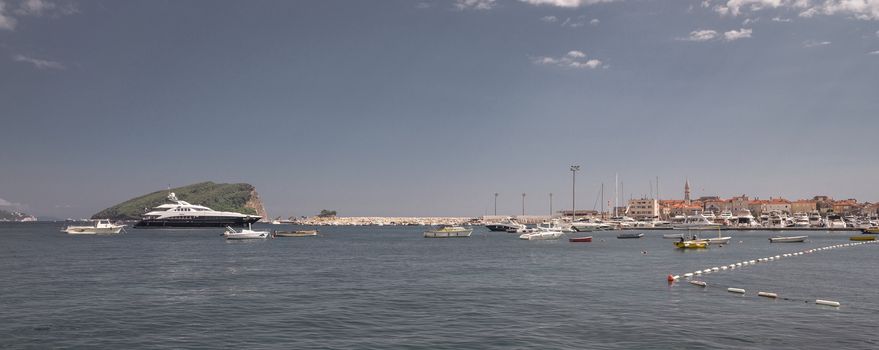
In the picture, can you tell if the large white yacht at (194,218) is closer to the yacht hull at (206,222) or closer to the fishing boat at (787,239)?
the yacht hull at (206,222)

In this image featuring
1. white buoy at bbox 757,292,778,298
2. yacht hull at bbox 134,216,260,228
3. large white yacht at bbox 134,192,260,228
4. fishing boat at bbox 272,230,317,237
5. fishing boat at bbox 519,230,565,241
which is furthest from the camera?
large white yacht at bbox 134,192,260,228

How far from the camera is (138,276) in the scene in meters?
50.4

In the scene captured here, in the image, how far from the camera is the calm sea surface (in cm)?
2547

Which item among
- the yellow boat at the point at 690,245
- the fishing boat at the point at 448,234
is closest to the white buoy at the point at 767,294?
the yellow boat at the point at 690,245

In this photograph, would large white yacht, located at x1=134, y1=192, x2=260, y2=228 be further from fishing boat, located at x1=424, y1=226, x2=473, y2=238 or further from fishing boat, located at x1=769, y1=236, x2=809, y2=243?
fishing boat, located at x1=769, y1=236, x2=809, y2=243

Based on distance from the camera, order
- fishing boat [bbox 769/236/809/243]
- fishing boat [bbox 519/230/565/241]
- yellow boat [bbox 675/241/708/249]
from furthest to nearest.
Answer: fishing boat [bbox 519/230/565/241] → fishing boat [bbox 769/236/809/243] → yellow boat [bbox 675/241/708/249]

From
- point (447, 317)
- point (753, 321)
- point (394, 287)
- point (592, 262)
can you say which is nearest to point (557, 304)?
point (447, 317)

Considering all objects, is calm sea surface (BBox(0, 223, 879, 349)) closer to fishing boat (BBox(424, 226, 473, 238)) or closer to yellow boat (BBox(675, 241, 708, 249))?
yellow boat (BBox(675, 241, 708, 249))

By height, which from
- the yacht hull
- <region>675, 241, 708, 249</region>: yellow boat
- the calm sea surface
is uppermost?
the yacht hull

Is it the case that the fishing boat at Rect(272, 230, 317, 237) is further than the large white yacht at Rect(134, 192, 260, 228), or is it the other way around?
the large white yacht at Rect(134, 192, 260, 228)

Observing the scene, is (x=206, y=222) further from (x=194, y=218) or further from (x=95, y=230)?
(x=95, y=230)

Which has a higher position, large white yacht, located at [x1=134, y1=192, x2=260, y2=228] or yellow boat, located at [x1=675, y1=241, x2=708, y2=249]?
large white yacht, located at [x1=134, y1=192, x2=260, y2=228]

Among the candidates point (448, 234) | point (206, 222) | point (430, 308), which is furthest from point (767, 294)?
point (206, 222)

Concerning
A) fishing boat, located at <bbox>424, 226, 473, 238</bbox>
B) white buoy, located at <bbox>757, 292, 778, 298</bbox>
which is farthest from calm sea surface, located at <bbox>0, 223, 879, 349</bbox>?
fishing boat, located at <bbox>424, 226, 473, 238</bbox>
